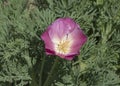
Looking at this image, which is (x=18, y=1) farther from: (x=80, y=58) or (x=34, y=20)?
(x=80, y=58)

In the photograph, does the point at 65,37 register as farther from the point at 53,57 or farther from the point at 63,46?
the point at 53,57

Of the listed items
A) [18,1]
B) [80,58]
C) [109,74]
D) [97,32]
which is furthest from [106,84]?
[18,1]

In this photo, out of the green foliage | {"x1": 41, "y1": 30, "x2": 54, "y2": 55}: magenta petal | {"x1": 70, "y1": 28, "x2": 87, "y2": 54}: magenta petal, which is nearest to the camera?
{"x1": 41, "y1": 30, "x2": 54, "y2": 55}: magenta petal

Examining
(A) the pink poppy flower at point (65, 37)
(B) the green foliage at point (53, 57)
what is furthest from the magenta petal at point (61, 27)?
(B) the green foliage at point (53, 57)

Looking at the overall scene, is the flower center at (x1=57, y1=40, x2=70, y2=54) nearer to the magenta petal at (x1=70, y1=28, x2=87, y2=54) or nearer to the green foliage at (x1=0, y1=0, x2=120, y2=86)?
the magenta petal at (x1=70, y1=28, x2=87, y2=54)

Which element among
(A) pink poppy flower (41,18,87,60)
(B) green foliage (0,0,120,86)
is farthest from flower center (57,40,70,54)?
(B) green foliage (0,0,120,86)

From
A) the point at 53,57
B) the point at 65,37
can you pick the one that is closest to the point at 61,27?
the point at 65,37
